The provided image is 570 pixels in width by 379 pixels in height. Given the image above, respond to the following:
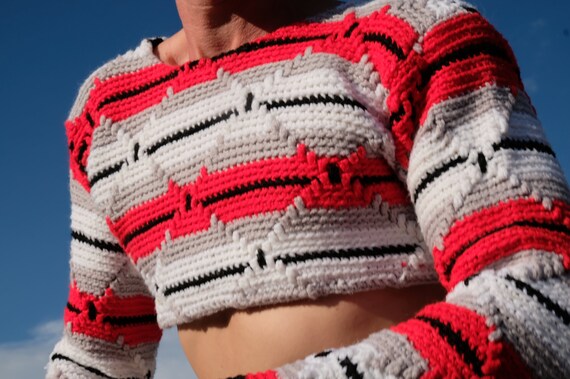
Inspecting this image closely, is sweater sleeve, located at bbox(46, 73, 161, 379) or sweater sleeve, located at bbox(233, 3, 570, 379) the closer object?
sweater sleeve, located at bbox(233, 3, 570, 379)

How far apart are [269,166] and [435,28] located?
30 cm

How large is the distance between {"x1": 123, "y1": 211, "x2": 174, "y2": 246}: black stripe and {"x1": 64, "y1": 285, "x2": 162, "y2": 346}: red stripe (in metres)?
0.19

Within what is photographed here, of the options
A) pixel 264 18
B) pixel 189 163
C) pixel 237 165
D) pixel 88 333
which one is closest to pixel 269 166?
pixel 237 165

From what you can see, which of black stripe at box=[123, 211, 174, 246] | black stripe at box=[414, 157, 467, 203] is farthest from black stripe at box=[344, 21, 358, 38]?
black stripe at box=[123, 211, 174, 246]

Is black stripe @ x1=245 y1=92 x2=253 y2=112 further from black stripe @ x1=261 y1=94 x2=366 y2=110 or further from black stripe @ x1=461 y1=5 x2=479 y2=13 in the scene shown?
black stripe @ x1=461 y1=5 x2=479 y2=13

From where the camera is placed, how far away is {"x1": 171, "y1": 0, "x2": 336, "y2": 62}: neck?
58.9 inches

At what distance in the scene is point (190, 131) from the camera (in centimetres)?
148

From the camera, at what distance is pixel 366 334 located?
131 cm

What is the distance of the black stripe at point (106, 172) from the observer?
1.60 m

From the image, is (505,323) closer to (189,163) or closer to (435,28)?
(435,28)

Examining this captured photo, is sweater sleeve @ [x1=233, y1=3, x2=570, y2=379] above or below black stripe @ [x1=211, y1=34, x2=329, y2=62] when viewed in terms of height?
below

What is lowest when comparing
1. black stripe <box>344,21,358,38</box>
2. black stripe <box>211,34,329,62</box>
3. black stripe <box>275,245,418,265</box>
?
black stripe <box>275,245,418,265</box>

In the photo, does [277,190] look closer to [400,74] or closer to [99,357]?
[400,74]

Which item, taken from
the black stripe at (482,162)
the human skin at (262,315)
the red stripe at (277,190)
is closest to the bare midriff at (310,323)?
the human skin at (262,315)
